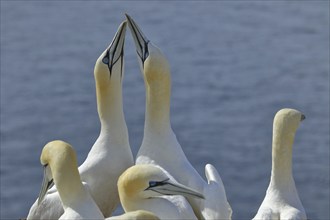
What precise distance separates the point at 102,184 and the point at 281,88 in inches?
164

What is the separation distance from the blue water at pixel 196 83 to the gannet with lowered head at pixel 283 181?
2.27 metres

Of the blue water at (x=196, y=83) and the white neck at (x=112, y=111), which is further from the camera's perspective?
the blue water at (x=196, y=83)

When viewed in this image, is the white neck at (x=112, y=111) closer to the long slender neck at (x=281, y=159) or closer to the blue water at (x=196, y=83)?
the long slender neck at (x=281, y=159)

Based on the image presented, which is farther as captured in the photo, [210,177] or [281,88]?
[281,88]

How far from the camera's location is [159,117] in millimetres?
8156

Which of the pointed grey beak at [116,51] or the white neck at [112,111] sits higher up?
the pointed grey beak at [116,51]

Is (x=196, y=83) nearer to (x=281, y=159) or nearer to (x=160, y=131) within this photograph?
(x=160, y=131)

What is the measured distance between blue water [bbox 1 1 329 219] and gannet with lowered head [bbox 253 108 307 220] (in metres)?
2.27

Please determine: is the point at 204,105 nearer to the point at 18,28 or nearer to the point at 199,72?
the point at 199,72

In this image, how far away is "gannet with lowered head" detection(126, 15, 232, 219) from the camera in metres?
7.96

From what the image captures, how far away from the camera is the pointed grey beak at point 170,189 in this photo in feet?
23.8

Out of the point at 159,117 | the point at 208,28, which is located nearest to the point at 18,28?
the point at 208,28

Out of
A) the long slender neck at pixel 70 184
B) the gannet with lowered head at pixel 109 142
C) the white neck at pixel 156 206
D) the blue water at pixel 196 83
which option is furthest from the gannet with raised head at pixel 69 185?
the blue water at pixel 196 83

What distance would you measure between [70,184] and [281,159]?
4.26 ft
